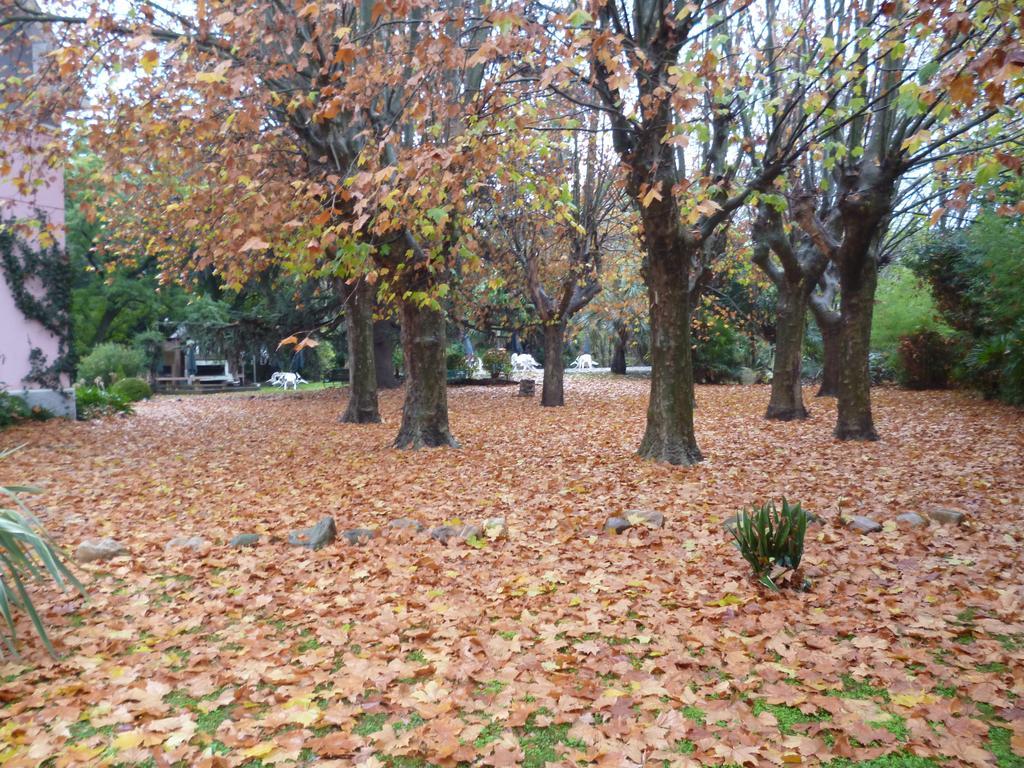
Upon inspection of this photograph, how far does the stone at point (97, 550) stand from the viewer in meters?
5.29

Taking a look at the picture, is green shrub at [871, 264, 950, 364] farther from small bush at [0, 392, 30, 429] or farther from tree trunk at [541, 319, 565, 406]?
small bush at [0, 392, 30, 429]

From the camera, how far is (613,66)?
18.4ft

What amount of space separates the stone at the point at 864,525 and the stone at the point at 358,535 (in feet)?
12.5

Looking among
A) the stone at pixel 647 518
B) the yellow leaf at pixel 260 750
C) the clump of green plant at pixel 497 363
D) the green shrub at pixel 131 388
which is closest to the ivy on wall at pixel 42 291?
the green shrub at pixel 131 388

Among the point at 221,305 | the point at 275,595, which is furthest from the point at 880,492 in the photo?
the point at 221,305

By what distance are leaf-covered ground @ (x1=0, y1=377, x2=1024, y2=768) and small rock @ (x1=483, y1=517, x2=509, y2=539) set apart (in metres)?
0.28

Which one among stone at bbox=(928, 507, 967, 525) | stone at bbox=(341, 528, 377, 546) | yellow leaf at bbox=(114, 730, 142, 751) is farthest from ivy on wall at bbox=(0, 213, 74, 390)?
stone at bbox=(928, 507, 967, 525)

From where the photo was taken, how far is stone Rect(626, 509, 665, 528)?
576cm

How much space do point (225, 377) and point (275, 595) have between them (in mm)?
28352

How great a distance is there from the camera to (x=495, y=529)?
18.8 feet

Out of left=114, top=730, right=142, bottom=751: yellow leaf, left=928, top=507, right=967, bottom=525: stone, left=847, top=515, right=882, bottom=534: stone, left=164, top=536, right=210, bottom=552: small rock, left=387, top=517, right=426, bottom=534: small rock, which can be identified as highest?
left=928, top=507, right=967, bottom=525: stone

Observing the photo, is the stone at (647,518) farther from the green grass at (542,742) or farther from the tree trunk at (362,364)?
the tree trunk at (362,364)

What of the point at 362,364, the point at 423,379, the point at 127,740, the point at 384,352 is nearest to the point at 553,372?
the point at 362,364

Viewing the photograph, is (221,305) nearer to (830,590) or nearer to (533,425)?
(533,425)
